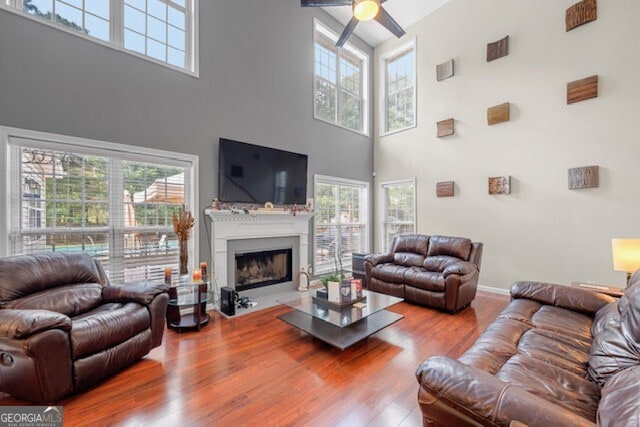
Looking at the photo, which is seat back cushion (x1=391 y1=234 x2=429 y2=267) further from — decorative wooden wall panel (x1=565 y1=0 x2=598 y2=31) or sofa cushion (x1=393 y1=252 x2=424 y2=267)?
decorative wooden wall panel (x1=565 y1=0 x2=598 y2=31)

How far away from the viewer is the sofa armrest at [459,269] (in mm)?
3535

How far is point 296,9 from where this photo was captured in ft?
15.6

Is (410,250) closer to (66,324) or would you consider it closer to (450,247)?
(450,247)

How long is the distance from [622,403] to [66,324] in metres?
2.86

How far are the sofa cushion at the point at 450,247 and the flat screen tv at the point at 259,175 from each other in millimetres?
2261

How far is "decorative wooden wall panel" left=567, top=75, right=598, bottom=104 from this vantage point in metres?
3.60

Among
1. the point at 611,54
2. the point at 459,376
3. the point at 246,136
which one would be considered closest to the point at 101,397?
the point at 459,376

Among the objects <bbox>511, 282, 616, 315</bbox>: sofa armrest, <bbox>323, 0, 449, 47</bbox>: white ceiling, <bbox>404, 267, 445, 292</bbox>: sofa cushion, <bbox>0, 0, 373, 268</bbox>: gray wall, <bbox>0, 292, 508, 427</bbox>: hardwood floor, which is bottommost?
<bbox>0, 292, 508, 427</bbox>: hardwood floor

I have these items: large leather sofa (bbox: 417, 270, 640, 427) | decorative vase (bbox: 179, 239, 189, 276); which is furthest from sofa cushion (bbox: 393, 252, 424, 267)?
decorative vase (bbox: 179, 239, 189, 276)

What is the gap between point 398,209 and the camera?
5.94m

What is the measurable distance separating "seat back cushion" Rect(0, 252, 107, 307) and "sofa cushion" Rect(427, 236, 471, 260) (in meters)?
4.25

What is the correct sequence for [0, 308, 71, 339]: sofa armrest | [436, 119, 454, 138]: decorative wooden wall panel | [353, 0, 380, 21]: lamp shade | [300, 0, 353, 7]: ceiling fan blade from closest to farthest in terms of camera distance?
[0, 308, 71, 339]: sofa armrest, [353, 0, 380, 21]: lamp shade, [300, 0, 353, 7]: ceiling fan blade, [436, 119, 454, 138]: decorative wooden wall panel

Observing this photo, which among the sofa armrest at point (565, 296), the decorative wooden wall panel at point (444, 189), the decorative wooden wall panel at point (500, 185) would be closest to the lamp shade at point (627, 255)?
the sofa armrest at point (565, 296)

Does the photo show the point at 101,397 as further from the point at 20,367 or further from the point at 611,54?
the point at 611,54
